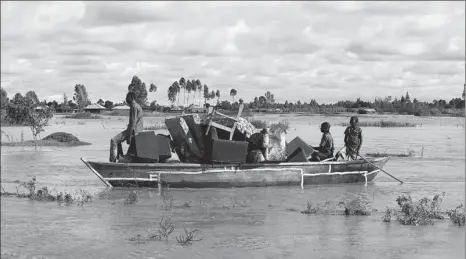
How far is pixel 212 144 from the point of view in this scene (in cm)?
1372

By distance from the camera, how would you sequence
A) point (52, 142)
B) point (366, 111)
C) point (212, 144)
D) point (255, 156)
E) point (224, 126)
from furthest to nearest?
1. point (366, 111)
2. point (52, 142)
3. point (255, 156)
4. point (224, 126)
5. point (212, 144)

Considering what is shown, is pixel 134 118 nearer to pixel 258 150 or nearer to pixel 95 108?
pixel 258 150

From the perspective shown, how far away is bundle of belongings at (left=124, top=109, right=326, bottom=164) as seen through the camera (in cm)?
1377

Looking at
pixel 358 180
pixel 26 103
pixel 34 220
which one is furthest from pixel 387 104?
pixel 34 220

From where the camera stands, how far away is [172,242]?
8742mm

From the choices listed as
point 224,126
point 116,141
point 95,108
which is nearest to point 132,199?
point 116,141

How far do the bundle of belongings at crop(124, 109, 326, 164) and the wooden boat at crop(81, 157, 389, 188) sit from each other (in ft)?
0.73

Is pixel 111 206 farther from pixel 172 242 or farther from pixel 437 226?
pixel 437 226

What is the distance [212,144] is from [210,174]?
2.55ft

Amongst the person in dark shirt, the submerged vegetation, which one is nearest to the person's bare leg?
the person in dark shirt

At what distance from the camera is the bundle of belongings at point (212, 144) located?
45.2ft

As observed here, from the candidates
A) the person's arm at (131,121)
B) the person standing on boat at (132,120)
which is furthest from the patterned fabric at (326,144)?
the person's arm at (131,121)

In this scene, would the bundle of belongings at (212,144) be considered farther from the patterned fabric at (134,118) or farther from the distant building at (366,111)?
the distant building at (366,111)

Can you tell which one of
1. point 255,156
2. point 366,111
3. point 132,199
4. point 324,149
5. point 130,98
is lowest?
point 132,199
